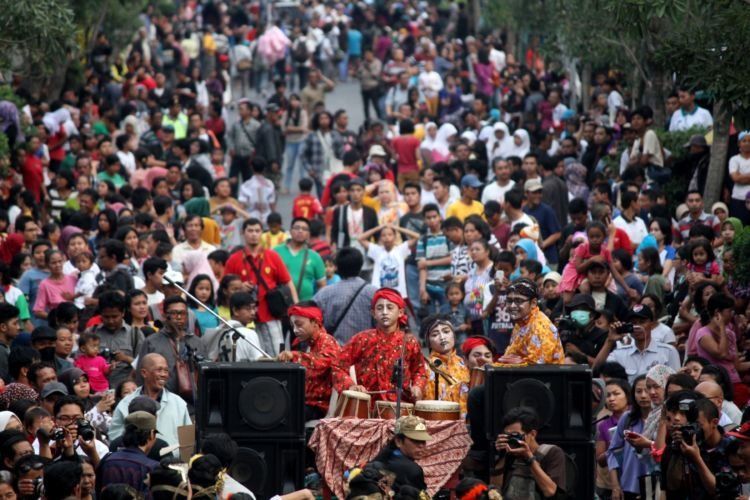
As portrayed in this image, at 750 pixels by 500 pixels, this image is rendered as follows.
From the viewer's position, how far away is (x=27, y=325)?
15750mm

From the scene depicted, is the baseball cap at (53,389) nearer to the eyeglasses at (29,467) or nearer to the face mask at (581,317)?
the eyeglasses at (29,467)

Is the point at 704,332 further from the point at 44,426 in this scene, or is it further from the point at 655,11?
the point at 44,426

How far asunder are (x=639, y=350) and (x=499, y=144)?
12.4 m

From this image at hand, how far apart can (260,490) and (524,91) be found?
68.3 feet

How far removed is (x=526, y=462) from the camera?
10359mm

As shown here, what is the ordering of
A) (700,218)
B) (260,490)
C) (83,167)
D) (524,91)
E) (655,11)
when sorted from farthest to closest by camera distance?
(524,91)
(83,167)
(700,218)
(655,11)
(260,490)

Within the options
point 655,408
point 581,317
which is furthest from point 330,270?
point 655,408

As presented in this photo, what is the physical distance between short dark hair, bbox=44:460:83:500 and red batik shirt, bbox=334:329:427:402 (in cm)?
283

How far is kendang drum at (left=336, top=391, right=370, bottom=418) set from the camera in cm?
1193

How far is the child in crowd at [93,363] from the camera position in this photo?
1395 centimetres

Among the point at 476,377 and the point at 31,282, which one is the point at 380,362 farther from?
the point at 31,282

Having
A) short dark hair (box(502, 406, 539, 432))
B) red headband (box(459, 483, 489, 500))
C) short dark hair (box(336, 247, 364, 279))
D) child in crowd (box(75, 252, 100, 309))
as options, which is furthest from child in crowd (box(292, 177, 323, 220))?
red headband (box(459, 483, 489, 500))

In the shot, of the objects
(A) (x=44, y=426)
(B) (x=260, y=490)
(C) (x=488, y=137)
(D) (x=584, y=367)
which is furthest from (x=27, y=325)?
(C) (x=488, y=137)

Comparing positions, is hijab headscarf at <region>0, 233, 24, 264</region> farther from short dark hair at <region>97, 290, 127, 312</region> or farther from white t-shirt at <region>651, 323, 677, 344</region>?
white t-shirt at <region>651, 323, 677, 344</region>
